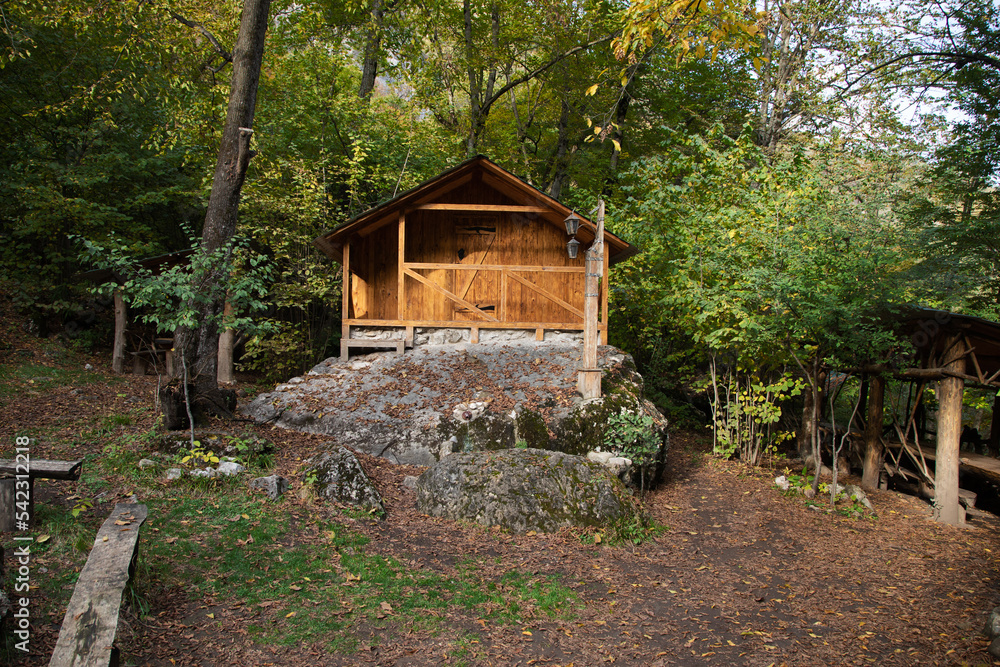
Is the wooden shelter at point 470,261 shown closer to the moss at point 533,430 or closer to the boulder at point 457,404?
the boulder at point 457,404

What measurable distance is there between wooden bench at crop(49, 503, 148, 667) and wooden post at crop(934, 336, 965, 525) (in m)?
10.6

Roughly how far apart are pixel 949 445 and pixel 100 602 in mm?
10933

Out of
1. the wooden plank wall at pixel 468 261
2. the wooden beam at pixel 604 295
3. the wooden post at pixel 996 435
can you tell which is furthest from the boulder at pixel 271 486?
the wooden post at pixel 996 435

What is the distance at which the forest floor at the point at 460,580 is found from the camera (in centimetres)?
419

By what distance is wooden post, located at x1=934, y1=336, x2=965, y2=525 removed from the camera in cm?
865

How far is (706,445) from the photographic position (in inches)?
499

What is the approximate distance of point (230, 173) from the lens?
328 inches

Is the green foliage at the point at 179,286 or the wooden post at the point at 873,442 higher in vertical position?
the green foliage at the point at 179,286

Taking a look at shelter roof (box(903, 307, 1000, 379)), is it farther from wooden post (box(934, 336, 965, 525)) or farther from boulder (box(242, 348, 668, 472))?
boulder (box(242, 348, 668, 472))

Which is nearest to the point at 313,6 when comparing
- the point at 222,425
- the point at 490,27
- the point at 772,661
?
the point at 490,27

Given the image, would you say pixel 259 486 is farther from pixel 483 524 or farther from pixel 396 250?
pixel 396 250

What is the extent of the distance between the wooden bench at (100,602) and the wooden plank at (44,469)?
704mm

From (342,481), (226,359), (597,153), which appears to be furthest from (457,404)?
(597,153)

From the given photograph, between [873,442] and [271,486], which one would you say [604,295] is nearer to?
[873,442]
